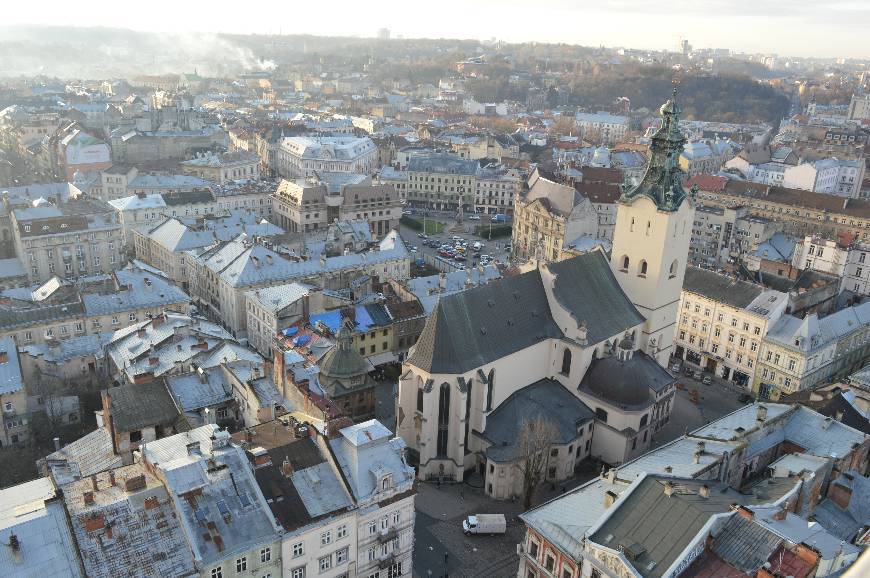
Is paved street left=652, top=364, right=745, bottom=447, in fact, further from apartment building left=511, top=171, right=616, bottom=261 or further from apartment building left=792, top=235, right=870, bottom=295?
apartment building left=511, top=171, right=616, bottom=261

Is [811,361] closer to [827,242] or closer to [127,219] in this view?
[827,242]

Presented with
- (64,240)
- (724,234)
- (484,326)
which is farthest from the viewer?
(724,234)

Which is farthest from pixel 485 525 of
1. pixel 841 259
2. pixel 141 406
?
pixel 841 259

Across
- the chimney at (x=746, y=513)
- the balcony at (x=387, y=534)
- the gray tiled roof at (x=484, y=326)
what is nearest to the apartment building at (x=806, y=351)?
the gray tiled roof at (x=484, y=326)

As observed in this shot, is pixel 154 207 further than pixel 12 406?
Yes

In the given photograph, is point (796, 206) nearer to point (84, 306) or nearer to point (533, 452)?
point (533, 452)

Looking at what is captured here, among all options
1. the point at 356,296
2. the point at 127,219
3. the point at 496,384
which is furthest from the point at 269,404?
A: the point at 127,219

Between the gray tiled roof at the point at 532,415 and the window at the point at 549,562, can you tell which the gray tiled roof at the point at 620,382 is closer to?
the gray tiled roof at the point at 532,415

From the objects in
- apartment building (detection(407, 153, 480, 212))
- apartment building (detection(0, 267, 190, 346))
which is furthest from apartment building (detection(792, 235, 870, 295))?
apartment building (detection(0, 267, 190, 346))
